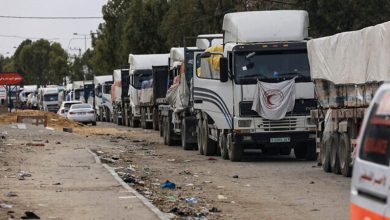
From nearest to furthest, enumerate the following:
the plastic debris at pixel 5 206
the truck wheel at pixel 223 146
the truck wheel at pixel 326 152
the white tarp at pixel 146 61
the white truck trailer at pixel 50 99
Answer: the plastic debris at pixel 5 206
the truck wheel at pixel 326 152
the truck wheel at pixel 223 146
the white tarp at pixel 146 61
the white truck trailer at pixel 50 99

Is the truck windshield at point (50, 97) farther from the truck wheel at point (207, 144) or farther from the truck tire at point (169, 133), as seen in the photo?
the truck wheel at point (207, 144)

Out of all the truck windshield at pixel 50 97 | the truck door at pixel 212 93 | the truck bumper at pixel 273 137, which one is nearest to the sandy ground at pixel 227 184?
the truck bumper at pixel 273 137

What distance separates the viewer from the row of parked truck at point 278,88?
1900 centimetres

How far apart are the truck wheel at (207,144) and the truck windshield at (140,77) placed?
2121cm

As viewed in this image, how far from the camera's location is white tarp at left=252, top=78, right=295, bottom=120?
23.8 metres

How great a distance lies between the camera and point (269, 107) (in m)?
24.0

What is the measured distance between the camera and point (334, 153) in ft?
67.2

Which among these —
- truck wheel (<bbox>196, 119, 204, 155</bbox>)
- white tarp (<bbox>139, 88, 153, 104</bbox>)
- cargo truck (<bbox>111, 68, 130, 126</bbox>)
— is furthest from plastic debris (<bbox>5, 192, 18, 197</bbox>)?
cargo truck (<bbox>111, 68, 130, 126</bbox>)

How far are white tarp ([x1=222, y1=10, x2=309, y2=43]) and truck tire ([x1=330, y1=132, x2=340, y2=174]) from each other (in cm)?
492

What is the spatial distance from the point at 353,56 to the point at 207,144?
29.5 ft

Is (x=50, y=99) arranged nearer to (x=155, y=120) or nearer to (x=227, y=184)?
(x=155, y=120)

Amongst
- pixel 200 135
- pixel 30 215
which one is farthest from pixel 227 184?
pixel 200 135

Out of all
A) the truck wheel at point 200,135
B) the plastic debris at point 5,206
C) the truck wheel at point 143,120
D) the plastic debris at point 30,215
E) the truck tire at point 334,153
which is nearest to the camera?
the plastic debris at point 30,215

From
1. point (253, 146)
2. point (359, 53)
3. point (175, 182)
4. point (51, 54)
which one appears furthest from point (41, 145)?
point (51, 54)
